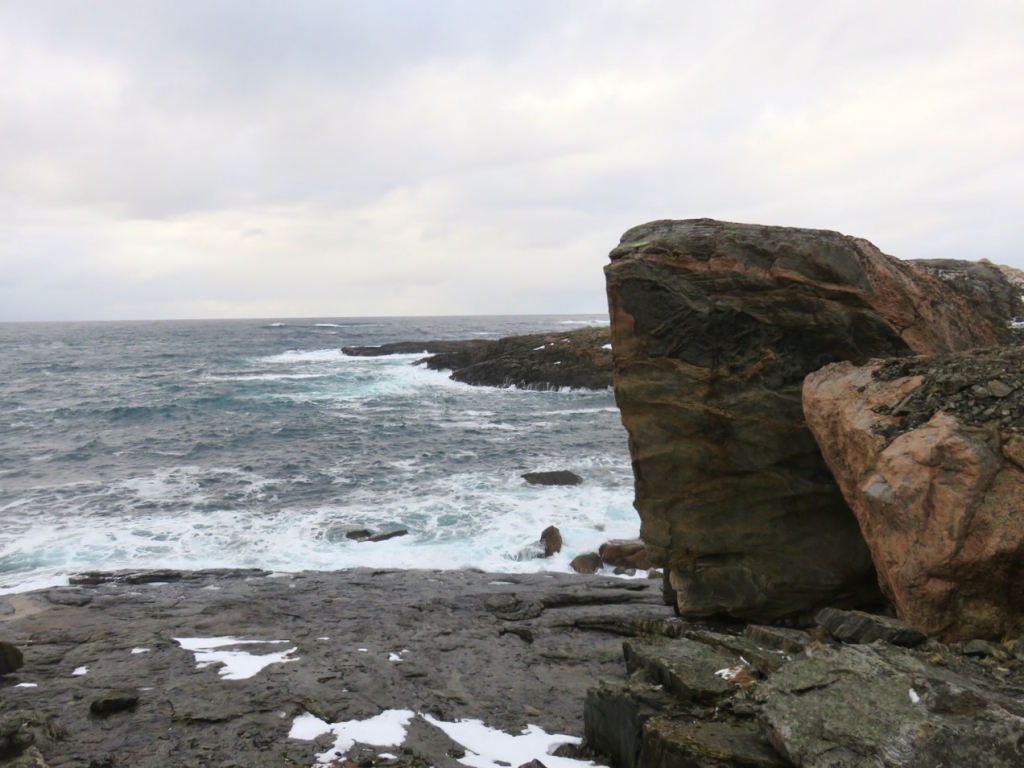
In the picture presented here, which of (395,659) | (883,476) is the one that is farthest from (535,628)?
(883,476)

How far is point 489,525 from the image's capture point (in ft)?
60.9

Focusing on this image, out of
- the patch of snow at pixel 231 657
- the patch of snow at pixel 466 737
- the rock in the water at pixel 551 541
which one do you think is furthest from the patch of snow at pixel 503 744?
the rock in the water at pixel 551 541

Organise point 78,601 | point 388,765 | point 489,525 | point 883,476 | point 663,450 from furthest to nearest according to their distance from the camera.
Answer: point 489,525, point 78,601, point 663,450, point 883,476, point 388,765

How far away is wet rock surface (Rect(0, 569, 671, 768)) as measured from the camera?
7.70 m

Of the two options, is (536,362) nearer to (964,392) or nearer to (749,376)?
(749,376)

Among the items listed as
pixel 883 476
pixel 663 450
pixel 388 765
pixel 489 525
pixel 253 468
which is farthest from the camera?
pixel 253 468

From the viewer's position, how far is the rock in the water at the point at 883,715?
470 cm

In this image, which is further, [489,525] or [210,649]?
[489,525]

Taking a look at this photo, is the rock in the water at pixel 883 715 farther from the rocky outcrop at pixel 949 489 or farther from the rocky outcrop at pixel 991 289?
the rocky outcrop at pixel 991 289

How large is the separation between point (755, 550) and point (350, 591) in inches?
303

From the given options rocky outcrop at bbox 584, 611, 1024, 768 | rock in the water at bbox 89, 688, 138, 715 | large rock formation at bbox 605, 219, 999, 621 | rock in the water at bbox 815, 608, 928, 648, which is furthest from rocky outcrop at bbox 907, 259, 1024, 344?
rock in the water at bbox 89, 688, 138, 715

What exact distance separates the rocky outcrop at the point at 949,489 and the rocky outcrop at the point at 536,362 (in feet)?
132

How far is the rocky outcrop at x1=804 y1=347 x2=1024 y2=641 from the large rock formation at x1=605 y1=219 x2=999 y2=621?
1.90 meters

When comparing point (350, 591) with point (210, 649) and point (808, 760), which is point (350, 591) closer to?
point (210, 649)
